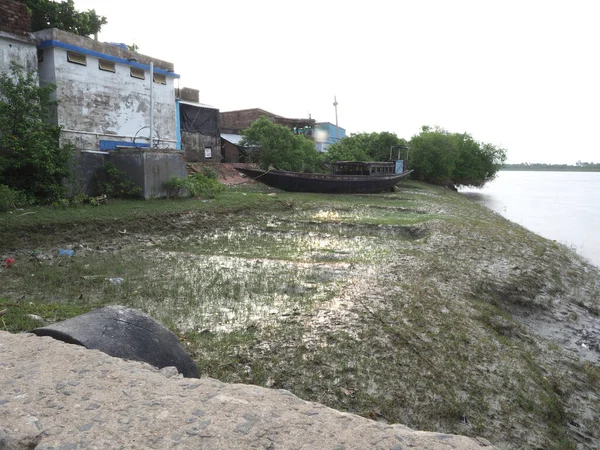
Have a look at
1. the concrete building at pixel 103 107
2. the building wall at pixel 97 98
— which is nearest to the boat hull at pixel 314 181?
the building wall at pixel 97 98

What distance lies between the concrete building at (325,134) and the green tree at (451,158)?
7.55m

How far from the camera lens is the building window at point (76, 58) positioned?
12273 millimetres

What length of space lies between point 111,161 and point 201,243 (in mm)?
5488

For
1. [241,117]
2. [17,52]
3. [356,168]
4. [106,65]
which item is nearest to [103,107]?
[106,65]

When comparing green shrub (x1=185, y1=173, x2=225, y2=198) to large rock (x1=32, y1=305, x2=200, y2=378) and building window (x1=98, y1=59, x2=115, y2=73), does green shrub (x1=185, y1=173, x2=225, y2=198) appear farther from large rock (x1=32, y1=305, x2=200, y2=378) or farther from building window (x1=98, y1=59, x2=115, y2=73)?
large rock (x1=32, y1=305, x2=200, y2=378)

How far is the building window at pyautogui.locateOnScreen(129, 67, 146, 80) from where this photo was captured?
14500mm

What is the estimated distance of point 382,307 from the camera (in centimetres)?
532

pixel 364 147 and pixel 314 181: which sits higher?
pixel 364 147

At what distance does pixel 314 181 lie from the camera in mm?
20094

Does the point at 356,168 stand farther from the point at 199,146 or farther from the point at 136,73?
the point at 136,73

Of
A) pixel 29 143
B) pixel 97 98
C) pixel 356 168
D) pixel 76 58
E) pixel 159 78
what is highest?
pixel 159 78

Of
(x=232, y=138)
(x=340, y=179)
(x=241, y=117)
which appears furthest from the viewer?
(x=241, y=117)

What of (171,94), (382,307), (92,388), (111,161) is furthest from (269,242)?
(171,94)

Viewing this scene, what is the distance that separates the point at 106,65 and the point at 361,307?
12.6 metres
